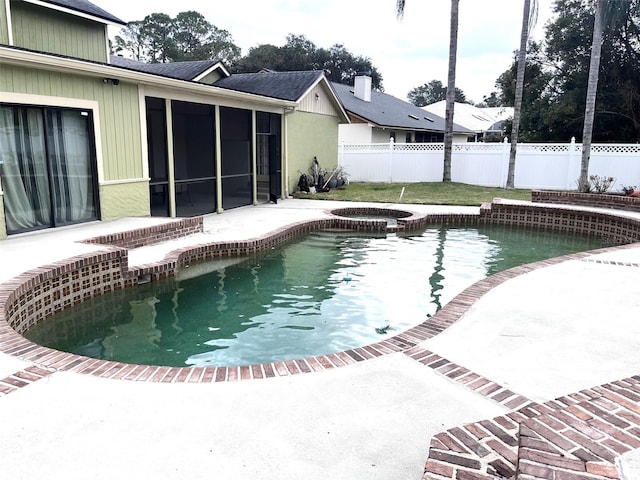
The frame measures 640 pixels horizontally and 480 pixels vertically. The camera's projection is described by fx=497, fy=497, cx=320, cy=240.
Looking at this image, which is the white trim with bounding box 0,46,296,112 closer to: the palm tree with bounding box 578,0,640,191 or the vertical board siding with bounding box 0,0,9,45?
the vertical board siding with bounding box 0,0,9,45

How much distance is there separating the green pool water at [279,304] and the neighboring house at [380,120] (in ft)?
51.2

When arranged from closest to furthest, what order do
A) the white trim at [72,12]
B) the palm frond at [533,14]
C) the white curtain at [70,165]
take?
the white curtain at [70,165]
the white trim at [72,12]
the palm frond at [533,14]

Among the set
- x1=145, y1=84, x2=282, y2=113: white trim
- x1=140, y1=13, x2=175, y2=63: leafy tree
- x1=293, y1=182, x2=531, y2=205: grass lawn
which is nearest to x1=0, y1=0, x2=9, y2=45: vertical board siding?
x1=145, y1=84, x2=282, y2=113: white trim

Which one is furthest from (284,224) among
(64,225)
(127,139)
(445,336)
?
(445,336)

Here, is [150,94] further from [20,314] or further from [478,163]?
[478,163]

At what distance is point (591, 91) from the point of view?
52.1 ft

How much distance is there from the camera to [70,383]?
3.12 metres

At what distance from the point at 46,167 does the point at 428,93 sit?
82740mm

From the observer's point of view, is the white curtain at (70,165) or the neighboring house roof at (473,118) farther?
the neighboring house roof at (473,118)

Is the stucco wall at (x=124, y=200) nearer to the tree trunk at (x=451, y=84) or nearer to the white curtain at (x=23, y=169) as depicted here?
the white curtain at (x=23, y=169)

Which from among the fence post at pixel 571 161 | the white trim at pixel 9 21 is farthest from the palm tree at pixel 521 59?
the white trim at pixel 9 21

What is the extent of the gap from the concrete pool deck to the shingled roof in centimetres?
1242

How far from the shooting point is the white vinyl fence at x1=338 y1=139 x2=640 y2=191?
1692 cm

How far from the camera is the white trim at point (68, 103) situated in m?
7.15
